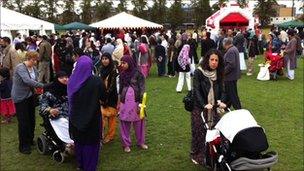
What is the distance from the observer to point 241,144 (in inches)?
193

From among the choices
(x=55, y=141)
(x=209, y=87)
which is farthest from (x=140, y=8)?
(x=209, y=87)

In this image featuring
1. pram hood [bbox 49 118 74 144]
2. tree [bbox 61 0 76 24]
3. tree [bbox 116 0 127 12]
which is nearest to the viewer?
pram hood [bbox 49 118 74 144]

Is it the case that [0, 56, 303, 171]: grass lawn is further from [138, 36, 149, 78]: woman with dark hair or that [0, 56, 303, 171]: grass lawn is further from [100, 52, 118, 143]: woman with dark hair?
[138, 36, 149, 78]: woman with dark hair

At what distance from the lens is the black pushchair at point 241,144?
16.0ft

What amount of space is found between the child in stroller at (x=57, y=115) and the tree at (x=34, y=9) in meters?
51.9

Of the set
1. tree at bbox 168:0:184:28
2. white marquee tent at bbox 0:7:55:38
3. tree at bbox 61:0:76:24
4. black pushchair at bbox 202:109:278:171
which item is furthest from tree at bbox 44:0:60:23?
black pushchair at bbox 202:109:278:171

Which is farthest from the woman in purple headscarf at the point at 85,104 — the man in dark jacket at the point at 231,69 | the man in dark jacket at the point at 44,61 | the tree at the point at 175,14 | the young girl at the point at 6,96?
the tree at the point at 175,14

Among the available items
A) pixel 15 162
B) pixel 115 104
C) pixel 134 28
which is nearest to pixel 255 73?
pixel 115 104

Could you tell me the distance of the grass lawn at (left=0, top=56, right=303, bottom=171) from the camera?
674cm

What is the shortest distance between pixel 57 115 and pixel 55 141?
17.6 inches

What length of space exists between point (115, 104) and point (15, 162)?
185 cm

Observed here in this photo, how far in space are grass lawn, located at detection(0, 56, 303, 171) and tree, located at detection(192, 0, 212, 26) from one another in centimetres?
4928

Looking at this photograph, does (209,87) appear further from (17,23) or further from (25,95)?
(17,23)

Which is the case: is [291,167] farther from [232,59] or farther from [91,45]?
[91,45]
